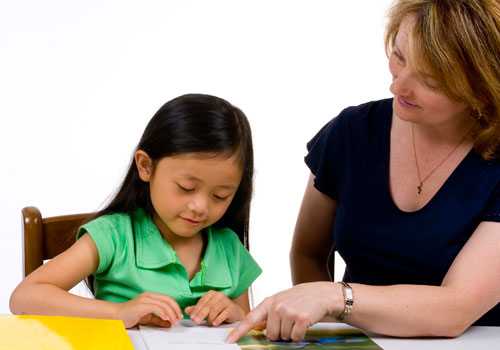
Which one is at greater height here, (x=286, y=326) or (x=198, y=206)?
(x=198, y=206)

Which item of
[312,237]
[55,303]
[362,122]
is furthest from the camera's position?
[312,237]

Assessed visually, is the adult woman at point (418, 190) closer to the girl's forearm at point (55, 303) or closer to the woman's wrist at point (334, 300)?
the woman's wrist at point (334, 300)

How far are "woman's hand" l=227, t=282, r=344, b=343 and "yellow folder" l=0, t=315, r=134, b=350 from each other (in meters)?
0.19

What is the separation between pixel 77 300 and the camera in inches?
59.5

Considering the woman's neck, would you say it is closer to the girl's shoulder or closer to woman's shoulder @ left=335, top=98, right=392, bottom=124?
woman's shoulder @ left=335, top=98, right=392, bottom=124

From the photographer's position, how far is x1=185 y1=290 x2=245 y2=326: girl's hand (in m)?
1.53

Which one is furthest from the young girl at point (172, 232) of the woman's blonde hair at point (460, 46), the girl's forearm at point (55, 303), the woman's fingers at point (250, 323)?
the woman's blonde hair at point (460, 46)

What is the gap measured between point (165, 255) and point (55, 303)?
0.81 feet

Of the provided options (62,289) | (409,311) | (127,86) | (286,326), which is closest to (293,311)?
(286,326)

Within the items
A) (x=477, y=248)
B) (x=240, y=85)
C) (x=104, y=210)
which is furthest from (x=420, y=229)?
(x=240, y=85)

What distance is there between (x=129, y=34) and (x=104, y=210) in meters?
1.75

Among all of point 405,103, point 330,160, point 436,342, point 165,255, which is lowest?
point 436,342

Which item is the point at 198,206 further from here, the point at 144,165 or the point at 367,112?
the point at 367,112

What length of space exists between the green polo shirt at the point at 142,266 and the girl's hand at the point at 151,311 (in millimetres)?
180
